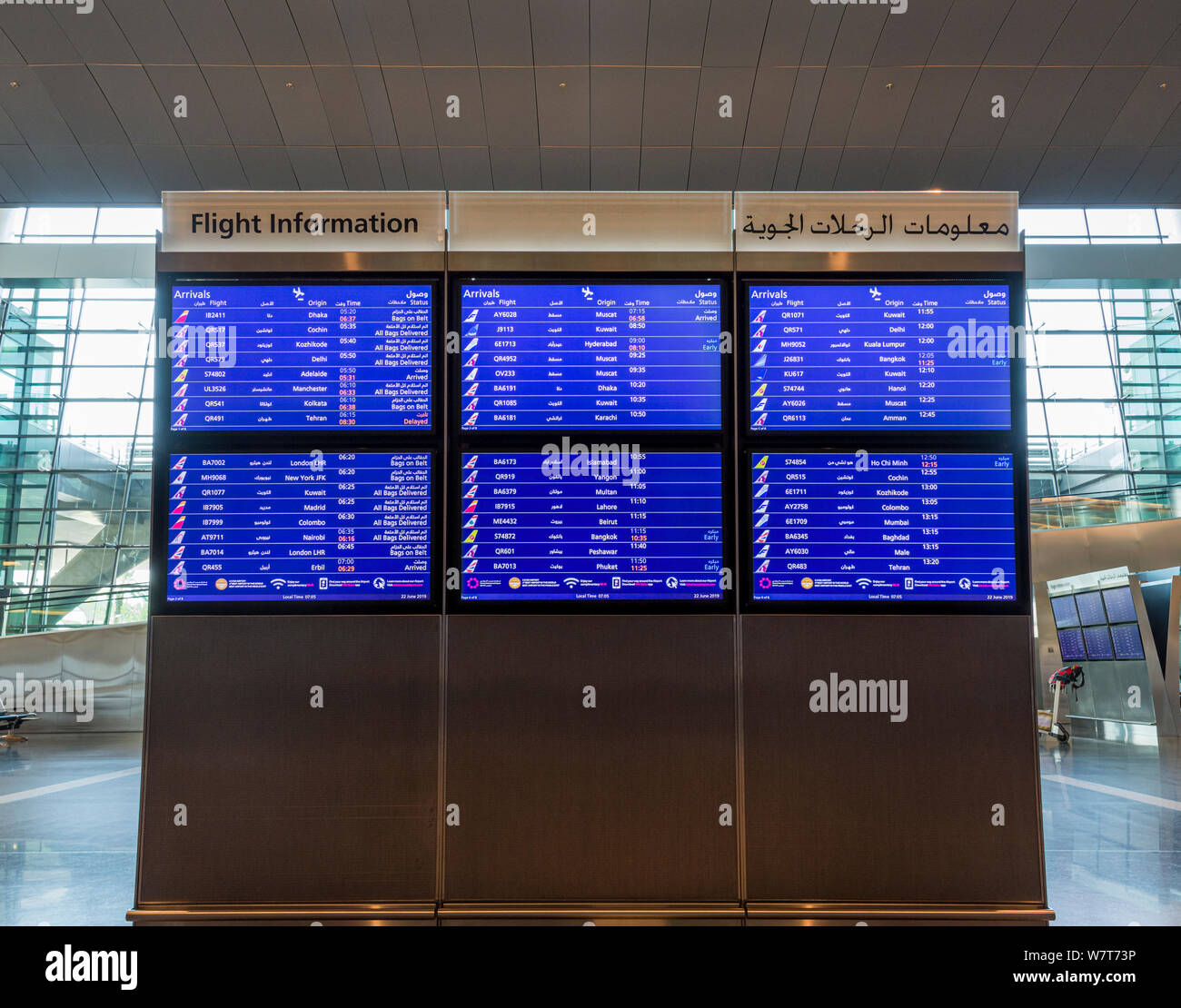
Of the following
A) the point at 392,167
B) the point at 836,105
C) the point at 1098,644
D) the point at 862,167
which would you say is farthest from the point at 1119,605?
the point at 392,167

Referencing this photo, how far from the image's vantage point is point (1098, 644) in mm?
17266

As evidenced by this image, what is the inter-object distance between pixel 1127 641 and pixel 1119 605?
751 millimetres

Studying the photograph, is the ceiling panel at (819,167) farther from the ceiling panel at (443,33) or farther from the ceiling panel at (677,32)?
the ceiling panel at (443,33)

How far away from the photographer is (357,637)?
4531 millimetres

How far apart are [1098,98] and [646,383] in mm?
10908

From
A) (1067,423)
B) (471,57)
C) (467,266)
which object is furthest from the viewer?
(1067,423)

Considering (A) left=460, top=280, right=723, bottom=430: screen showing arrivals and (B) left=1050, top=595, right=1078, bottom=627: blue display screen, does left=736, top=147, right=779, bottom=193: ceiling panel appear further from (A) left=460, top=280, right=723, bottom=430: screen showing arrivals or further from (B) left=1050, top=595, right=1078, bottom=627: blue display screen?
(B) left=1050, top=595, right=1078, bottom=627: blue display screen

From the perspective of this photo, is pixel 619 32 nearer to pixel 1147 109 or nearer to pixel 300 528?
pixel 1147 109

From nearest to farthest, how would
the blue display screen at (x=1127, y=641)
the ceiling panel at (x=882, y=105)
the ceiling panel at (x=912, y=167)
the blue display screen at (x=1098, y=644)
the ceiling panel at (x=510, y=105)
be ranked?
the ceiling panel at (x=882, y=105)
the ceiling panel at (x=510, y=105)
the ceiling panel at (x=912, y=167)
the blue display screen at (x=1127, y=641)
the blue display screen at (x=1098, y=644)

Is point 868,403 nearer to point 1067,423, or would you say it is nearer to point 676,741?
point 676,741

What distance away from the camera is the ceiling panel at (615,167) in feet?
42.2

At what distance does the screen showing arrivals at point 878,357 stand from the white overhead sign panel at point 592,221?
0.49 m

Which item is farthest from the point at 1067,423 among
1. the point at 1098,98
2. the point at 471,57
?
the point at 471,57

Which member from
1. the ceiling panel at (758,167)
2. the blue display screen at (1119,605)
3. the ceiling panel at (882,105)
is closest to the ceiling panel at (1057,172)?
the ceiling panel at (882,105)
